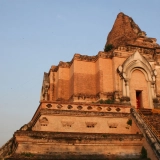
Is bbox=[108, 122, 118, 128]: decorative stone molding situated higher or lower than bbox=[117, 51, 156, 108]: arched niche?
lower

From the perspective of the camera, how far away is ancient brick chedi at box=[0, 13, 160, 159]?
36.5 ft

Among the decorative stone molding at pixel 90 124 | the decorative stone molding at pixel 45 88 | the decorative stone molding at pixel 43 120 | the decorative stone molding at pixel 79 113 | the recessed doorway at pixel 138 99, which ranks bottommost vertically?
the decorative stone molding at pixel 90 124

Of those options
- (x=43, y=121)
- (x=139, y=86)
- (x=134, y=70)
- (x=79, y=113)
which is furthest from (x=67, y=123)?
(x=134, y=70)

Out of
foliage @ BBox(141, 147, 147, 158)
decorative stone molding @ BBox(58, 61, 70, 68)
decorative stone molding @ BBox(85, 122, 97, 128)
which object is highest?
decorative stone molding @ BBox(58, 61, 70, 68)

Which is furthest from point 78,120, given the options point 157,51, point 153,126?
point 157,51

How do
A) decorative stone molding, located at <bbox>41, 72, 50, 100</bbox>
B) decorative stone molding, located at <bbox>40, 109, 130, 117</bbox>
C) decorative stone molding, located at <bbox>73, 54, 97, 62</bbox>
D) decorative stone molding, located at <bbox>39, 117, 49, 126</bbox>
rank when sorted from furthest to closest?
decorative stone molding, located at <bbox>41, 72, 50, 100</bbox> < decorative stone molding, located at <bbox>73, 54, 97, 62</bbox> < decorative stone molding, located at <bbox>40, 109, 130, 117</bbox> < decorative stone molding, located at <bbox>39, 117, 49, 126</bbox>

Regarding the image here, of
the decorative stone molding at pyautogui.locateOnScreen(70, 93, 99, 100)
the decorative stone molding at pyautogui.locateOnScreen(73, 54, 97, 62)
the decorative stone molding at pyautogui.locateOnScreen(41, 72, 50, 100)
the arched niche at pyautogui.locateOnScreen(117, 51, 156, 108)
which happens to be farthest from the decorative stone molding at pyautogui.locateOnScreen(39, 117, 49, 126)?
the decorative stone molding at pyautogui.locateOnScreen(41, 72, 50, 100)

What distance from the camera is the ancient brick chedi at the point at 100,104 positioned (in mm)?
11125

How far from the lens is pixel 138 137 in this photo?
39.5 ft

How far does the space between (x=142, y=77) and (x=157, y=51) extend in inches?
128

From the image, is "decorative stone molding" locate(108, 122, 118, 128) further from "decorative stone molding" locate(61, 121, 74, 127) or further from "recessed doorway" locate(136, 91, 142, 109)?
"recessed doorway" locate(136, 91, 142, 109)

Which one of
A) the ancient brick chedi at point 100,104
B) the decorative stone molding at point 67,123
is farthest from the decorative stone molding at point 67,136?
the decorative stone molding at point 67,123

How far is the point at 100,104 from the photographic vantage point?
13.7 metres

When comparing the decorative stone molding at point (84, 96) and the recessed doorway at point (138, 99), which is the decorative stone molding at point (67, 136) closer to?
the decorative stone molding at point (84, 96)
